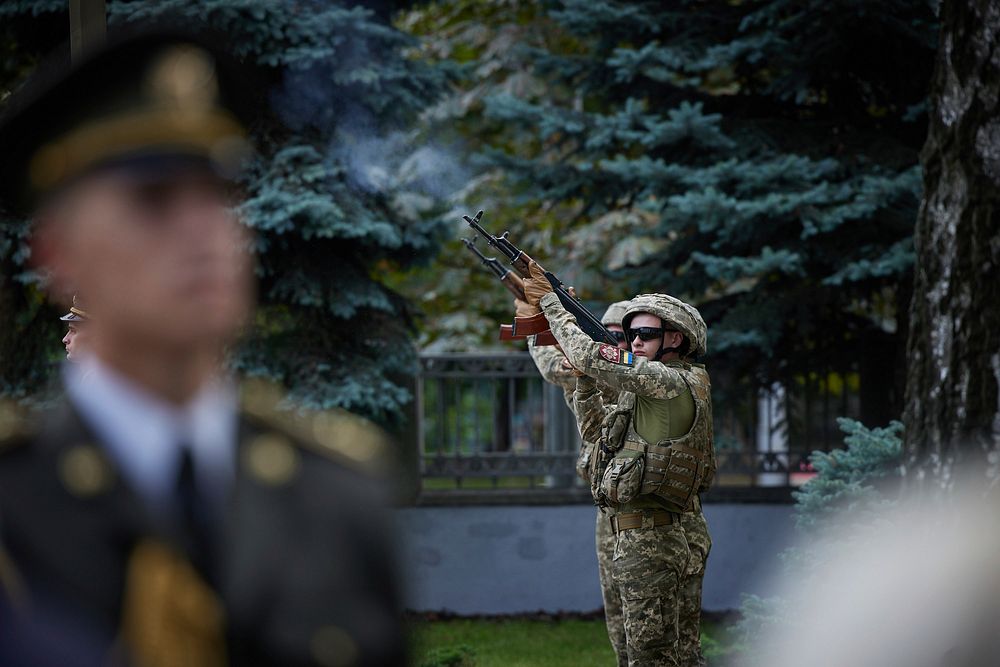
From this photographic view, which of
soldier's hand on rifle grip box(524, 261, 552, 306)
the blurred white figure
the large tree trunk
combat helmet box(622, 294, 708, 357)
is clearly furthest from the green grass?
the blurred white figure

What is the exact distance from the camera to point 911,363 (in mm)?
5824

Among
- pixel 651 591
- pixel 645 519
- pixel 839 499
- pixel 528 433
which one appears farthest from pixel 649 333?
pixel 528 433

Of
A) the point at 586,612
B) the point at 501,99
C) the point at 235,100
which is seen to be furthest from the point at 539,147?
the point at 235,100

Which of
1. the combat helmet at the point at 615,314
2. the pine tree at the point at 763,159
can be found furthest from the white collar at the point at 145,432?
the pine tree at the point at 763,159

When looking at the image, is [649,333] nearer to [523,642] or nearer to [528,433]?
[523,642]

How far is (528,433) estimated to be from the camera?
11.3 meters

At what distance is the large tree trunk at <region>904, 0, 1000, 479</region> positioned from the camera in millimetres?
5328

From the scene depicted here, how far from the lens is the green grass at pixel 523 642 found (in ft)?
27.9

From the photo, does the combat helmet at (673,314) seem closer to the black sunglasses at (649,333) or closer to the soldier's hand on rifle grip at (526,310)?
the black sunglasses at (649,333)

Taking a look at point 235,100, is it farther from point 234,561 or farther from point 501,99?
point 501,99

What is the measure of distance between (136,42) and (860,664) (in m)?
1.08

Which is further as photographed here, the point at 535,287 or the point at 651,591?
the point at 535,287

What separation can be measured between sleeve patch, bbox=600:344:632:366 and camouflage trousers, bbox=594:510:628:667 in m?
1.08

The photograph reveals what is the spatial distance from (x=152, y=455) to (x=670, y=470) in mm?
4737
